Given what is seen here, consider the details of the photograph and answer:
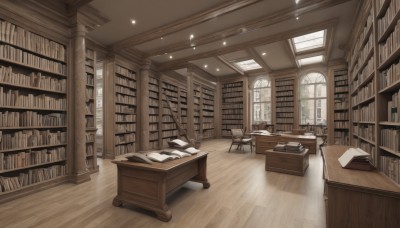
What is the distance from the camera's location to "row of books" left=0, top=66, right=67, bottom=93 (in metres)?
2.80

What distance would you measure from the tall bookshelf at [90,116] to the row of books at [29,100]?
746 millimetres

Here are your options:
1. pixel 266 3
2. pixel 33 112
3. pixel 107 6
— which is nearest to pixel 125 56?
pixel 107 6

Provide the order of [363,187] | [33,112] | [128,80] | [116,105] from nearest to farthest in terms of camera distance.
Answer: [363,187] → [33,112] → [116,105] → [128,80]

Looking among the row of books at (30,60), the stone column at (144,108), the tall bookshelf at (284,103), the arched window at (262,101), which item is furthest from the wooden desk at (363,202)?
the arched window at (262,101)

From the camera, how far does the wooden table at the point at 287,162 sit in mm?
3820

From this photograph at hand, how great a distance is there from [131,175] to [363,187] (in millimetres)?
2418

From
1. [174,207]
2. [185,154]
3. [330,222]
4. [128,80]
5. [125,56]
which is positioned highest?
[125,56]

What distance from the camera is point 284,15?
4.01m

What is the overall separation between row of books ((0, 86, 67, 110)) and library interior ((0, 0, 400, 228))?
0.05ft

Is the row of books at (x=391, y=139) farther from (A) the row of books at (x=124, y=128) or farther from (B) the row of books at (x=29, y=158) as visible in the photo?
(A) the row of books at (x=124, y=128)

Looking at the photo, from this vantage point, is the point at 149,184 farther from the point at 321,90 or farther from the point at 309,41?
the point at 321,90

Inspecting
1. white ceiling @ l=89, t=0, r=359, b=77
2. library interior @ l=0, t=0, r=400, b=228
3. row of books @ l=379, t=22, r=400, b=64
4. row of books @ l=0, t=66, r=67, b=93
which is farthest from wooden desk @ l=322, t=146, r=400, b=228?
row of books @ l=0, t=66, r=67, b=93

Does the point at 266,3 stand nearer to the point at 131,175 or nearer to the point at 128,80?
the point at 131,175

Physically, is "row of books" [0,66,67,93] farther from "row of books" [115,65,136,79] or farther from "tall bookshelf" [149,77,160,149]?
"tall bookshelf" [149,77,160,149]
